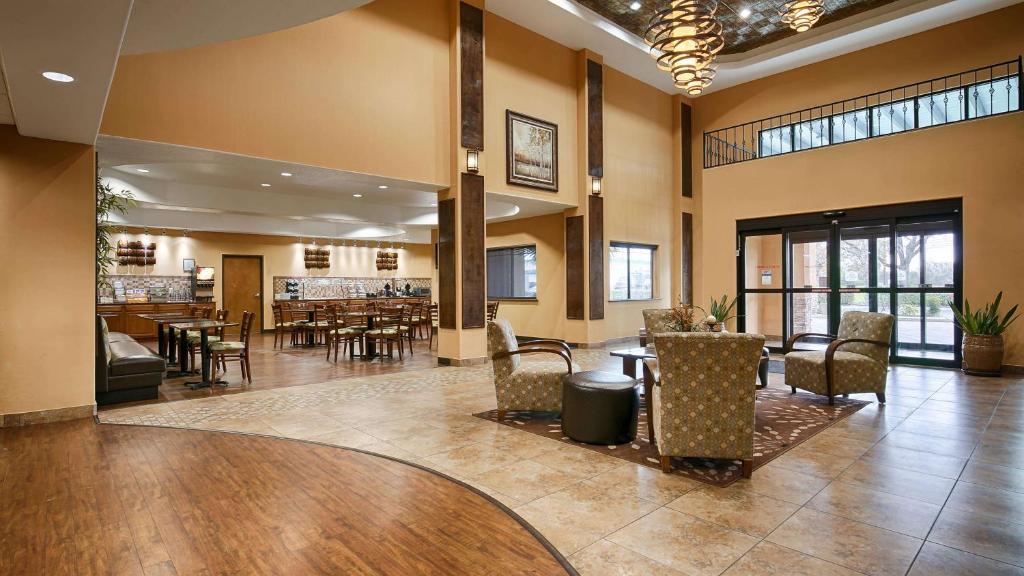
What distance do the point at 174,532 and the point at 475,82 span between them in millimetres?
7320

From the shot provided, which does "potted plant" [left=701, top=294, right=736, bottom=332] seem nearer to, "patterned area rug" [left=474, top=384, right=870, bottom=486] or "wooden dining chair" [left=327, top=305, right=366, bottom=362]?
"patterned area rug" [left=474, top=384, right=870, bottom=486]

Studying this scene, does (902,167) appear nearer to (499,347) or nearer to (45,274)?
(499,347)

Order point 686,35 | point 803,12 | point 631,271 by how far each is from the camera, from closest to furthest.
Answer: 1. point 686,35
2. point 803,12
3. point 631,271

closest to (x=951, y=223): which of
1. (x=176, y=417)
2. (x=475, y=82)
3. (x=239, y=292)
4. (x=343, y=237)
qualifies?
(x=475, y=82)

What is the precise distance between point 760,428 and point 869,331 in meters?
2.13

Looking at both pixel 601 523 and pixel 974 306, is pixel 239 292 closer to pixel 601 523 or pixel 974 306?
pixel 601 523

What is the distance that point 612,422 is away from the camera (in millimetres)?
4020

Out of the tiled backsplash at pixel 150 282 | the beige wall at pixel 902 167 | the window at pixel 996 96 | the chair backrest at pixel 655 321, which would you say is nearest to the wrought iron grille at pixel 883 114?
the window at pixel 996 96

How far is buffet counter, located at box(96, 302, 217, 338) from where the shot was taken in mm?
11484

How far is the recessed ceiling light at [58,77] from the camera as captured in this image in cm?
318

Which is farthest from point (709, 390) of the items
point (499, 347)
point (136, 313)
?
point (136, 313)

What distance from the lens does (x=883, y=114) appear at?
993 centimetres

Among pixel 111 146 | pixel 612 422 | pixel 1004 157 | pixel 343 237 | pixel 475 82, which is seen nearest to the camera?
pixel 612 422

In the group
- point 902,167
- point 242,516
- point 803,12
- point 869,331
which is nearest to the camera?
point 242,516
